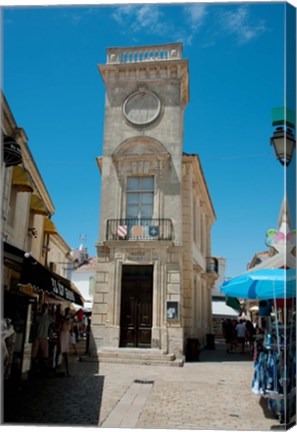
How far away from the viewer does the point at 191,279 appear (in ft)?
51.0

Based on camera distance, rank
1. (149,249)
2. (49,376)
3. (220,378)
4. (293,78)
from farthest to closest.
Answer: (149,249), (220,378), (49,376), (293,78)

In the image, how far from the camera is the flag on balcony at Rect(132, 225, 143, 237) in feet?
46.1

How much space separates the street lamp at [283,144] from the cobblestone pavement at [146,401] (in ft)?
10.1

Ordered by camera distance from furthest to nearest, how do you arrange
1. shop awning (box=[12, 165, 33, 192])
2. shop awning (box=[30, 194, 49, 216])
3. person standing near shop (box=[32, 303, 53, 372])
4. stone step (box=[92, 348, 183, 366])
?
shop awning (box=[30, 194, 49, 216]) < stone step (box=[92, 348, 183, 366]) < shop awning (box=[12, 165, 33, 192]) < person standing near shop (box=[32, 303, 53, 372])

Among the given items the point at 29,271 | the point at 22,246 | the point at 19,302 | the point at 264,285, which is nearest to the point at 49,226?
the point at 22,246

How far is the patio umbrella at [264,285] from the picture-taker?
539 centimetres

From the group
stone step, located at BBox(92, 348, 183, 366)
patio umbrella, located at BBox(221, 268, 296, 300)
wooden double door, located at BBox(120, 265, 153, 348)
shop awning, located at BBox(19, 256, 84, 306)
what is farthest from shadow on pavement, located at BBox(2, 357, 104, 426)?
wooden double door, located at BBox(120, 265, 153, 348)

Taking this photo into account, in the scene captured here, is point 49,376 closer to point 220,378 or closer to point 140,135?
point 220,378

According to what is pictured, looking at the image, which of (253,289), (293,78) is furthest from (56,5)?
(253,289)

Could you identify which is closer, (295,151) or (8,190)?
(295,151)

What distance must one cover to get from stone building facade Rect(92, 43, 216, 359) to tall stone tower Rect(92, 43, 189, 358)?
3cm

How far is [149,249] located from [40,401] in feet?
27.2

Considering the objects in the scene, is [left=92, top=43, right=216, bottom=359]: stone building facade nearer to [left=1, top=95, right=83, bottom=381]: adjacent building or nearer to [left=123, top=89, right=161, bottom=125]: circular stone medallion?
[left=123, top=89, right=161, bottom=125]: circular stone medallion

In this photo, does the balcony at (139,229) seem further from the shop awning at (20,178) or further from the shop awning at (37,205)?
the shop awning at (20,178)
